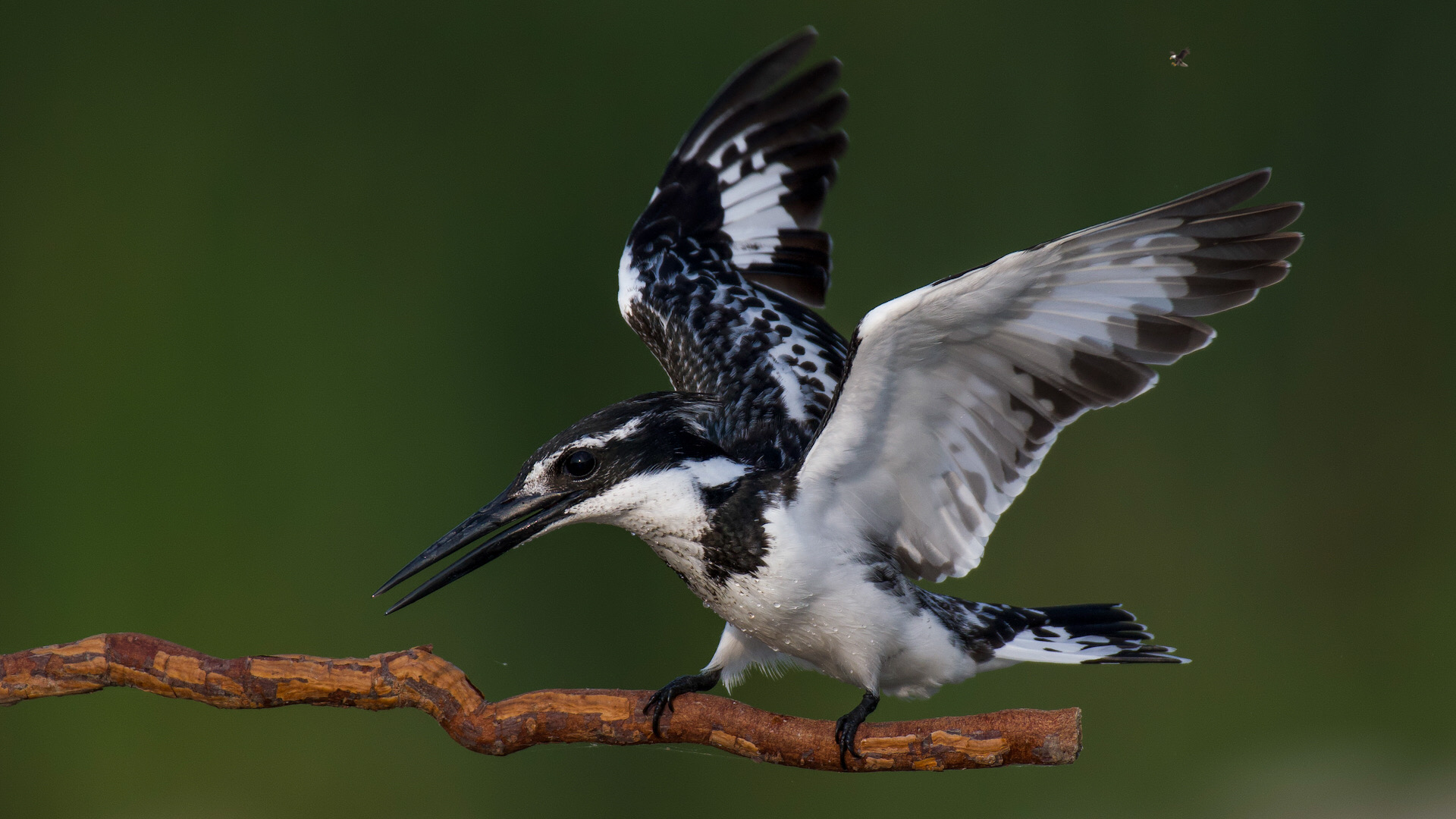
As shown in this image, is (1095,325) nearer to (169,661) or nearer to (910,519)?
(910,519)

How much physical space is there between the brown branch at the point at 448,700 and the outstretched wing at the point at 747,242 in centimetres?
53

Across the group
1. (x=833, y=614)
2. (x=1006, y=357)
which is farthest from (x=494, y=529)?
(x=1006, y=357)

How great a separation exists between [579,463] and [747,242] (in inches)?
29.2

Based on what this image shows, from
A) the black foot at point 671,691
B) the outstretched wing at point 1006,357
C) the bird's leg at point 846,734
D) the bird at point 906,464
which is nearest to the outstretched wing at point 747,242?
the bird at point 906,464

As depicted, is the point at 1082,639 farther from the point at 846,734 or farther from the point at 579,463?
the point at 579,463

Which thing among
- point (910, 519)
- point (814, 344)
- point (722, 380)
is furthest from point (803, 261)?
point (910, 519)

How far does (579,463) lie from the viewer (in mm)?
960

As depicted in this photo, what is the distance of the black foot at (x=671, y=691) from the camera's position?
3.08 feet

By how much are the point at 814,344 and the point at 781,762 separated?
2.10 feet

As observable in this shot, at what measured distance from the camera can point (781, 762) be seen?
0.95 m

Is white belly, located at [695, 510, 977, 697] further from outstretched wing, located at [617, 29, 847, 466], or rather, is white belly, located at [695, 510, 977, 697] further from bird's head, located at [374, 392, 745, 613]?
outstretched wing, located at [617, 29, 847, 466]

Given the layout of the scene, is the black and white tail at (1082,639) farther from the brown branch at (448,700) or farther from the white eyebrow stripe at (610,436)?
the white eyebrow stripe at (610,436)

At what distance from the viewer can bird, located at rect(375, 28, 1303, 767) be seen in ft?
3.09

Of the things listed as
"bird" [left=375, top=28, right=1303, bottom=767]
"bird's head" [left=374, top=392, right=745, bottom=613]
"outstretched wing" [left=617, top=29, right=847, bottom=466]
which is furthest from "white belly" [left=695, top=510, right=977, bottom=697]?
"outstretched wing" [left=617, top=29, right=847, bottom=466]
